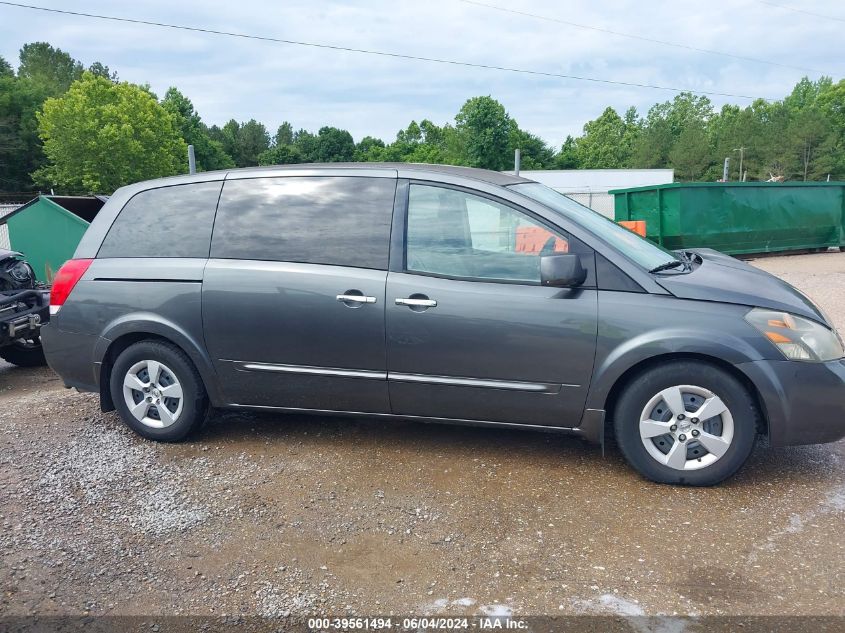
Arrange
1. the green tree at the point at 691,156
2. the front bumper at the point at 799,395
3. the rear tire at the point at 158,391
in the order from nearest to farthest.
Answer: the front bumper at the point at 799,395 → the rear tire at the point at 158,391 → the green tree at the point at 691,156

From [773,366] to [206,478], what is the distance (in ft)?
10.3

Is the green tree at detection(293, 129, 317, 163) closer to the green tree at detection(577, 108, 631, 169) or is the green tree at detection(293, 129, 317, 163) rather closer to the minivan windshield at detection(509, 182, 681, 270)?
the green tree at detection(577, 108, 631, 169)

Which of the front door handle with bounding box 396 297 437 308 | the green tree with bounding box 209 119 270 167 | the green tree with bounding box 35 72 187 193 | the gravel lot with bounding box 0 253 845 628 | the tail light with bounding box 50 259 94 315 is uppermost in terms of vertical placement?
the green tree with bounding box 209 119 270 167

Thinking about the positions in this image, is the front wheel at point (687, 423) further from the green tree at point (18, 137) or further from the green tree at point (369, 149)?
the green tree at point (369, 149)

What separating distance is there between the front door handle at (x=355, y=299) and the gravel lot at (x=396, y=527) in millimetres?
983

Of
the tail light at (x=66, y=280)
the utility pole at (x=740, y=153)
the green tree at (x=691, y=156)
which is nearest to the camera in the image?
the tail light at (x=66, y=280)

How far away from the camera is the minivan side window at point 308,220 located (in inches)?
159

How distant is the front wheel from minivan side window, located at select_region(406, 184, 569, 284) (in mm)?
861

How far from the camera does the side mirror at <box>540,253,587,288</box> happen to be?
3.58m

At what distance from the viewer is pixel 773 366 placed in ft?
11.4

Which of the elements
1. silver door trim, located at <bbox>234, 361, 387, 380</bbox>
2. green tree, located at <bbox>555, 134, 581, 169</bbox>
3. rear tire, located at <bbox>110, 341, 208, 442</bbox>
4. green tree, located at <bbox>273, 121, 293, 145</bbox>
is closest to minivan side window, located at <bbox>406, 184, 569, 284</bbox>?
silver door trim, located at <bbox>234, 361, 387, 380</bbox>

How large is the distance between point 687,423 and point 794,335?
70 centimetres

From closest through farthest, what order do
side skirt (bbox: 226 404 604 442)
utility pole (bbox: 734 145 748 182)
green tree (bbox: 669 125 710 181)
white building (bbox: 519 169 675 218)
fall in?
side skirt (bbox: 226 404 604 442), white building (bbox: 519 169 675 218), utility pole (bbox: 734 145 748 182), green tree (bbox: 669 125 710 181)

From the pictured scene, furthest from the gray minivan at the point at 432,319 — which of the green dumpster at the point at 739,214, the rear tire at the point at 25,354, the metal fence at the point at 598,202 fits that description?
the metal fence at the point at 598,202
